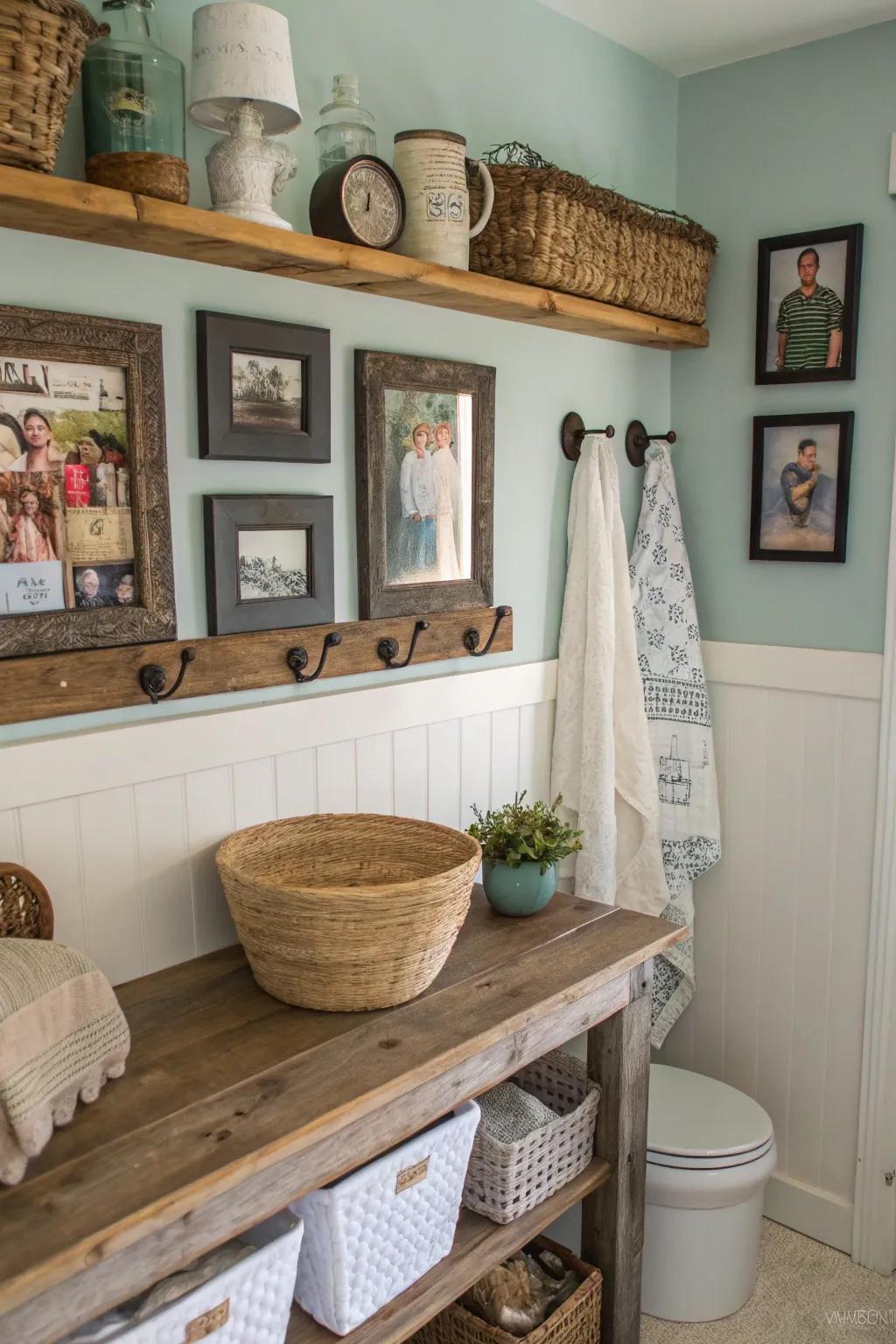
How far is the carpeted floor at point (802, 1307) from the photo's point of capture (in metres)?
2.08

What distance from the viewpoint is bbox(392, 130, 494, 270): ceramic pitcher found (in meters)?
1.73

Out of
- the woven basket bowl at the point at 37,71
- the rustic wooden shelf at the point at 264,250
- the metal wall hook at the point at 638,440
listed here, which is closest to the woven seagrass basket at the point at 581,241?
the rustic wooden shelf at the point at 264,250

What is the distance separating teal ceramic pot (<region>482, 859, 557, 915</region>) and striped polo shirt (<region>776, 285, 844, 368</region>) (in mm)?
1189

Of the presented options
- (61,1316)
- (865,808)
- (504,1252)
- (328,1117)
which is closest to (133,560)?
(328,1117)

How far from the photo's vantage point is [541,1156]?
1699 millimetres

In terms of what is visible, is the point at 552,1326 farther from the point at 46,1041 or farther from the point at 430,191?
the point at 430,191

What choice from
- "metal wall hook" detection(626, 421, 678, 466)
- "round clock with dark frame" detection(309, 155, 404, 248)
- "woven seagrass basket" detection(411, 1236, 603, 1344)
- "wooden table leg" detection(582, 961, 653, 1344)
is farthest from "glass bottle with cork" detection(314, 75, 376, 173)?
"woven seagrass basket" detection(411, 1236, 603, 1344)

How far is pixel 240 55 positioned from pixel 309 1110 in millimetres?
1289

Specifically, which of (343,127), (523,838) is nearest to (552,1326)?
(523,838)

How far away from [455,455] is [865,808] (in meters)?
1.09

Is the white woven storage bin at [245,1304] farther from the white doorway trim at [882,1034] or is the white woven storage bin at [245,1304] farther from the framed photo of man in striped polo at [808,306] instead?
the framed photo of man in striped polo at [808,306]

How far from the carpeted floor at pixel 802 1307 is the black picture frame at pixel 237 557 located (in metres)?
1.50

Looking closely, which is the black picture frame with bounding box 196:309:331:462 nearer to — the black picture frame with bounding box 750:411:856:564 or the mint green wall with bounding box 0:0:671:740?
the mint green wall with bounding box 0:0:671:740

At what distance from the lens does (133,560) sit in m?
1.54
